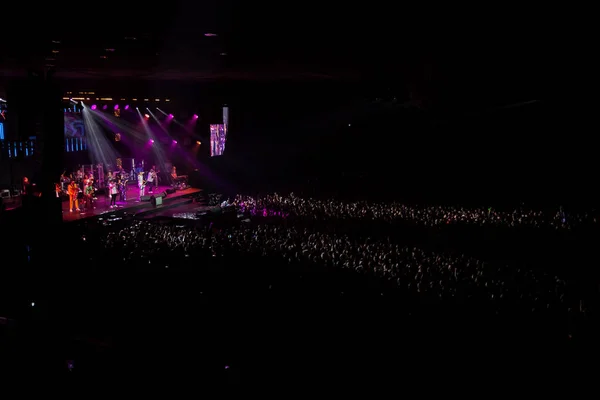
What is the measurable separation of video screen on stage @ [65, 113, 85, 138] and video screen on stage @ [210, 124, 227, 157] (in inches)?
197

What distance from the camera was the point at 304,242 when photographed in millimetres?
9164

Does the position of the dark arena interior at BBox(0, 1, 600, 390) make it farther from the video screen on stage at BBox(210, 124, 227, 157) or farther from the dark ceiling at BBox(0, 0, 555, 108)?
the video screen on stage at BBox(210, 124, 227, 157)

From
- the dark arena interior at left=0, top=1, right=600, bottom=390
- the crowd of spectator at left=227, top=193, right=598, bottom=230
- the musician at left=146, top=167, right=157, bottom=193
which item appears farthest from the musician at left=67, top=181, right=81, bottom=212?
the crowd of spectator at left=227, top=193, right=598, bottom=230

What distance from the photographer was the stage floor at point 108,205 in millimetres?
14844

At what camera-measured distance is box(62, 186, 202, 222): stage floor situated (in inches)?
584

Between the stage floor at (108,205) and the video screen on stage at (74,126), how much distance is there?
8.15ft

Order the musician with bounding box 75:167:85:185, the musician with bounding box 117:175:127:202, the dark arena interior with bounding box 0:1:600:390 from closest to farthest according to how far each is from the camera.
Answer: the dark arena interior with bounding box 0:1:600:390 → the musician with bounding box 75:167:85:185 → the musician with bounding box 117:175:127:202

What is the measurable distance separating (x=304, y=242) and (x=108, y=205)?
31.2ft

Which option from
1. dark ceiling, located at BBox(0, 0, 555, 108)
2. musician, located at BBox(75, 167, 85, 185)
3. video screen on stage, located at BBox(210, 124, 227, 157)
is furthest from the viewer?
video screen on stage, located at BBox(210, 124, 227, 157)

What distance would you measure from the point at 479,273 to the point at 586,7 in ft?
15.0

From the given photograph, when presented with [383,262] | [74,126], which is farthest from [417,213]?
[74,126]

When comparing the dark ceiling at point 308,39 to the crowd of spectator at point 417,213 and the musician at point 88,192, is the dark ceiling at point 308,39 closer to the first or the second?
the crowd of spectator at point 417,213

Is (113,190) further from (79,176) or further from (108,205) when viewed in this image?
(79,176)

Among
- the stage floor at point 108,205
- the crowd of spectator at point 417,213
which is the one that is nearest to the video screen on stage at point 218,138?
the stage floor at point 108,205
